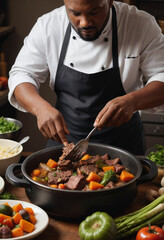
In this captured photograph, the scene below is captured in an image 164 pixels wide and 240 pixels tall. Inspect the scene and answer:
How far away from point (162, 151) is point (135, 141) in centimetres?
53

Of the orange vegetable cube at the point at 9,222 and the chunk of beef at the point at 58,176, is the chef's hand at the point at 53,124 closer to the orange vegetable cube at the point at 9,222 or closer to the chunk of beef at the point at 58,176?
the chunk of beef at the point at 58,176

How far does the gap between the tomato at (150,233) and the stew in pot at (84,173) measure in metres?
0.27

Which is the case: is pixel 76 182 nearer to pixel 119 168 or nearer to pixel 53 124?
pixel 119 168

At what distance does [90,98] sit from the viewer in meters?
2.34

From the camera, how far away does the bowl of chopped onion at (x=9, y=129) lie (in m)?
2.42

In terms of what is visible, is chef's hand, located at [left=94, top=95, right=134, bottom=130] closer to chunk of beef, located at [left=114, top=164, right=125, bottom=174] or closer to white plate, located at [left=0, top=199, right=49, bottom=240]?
chunk of beef, located at [left=114, top=164, right=125, bottom=174]

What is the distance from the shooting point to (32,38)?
2355 millimetres

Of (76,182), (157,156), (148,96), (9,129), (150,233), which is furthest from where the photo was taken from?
(9,129)

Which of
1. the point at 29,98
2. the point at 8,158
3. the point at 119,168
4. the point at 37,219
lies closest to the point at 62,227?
the point at 37,219

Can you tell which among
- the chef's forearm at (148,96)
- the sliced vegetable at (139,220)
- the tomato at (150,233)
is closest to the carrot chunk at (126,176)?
the sliced vegetable at (139,220)

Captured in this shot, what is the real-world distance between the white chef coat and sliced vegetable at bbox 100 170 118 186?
80 centimetres

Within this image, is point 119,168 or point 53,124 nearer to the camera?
point 119,168

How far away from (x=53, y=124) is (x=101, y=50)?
26.5 inches

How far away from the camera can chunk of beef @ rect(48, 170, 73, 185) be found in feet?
5.37
